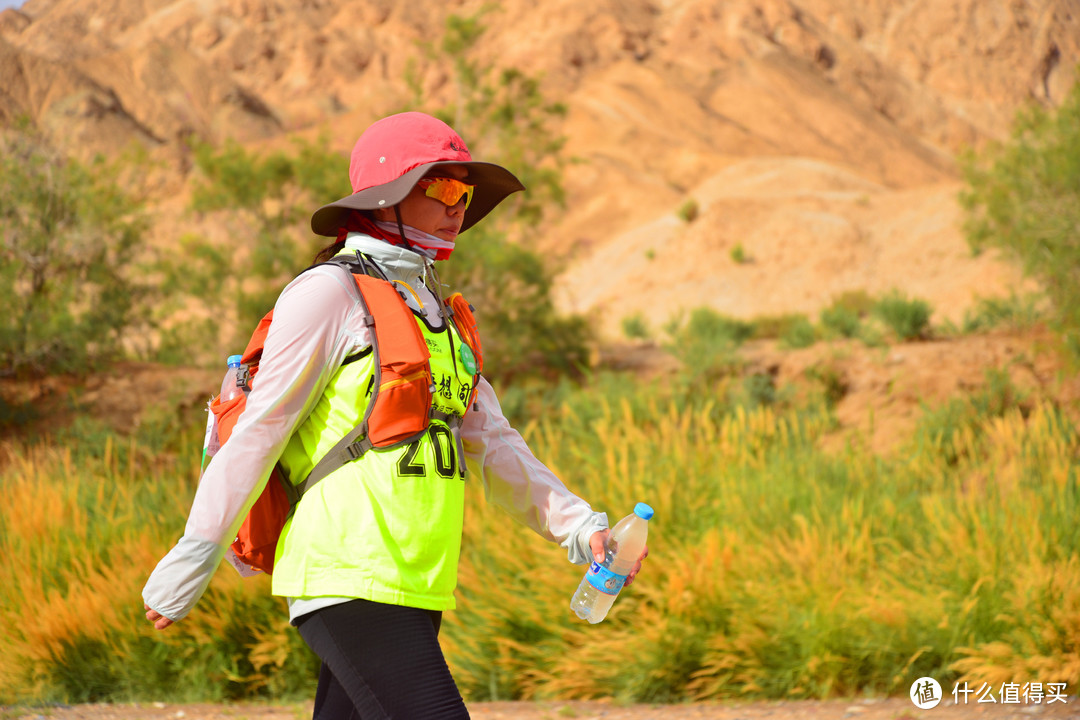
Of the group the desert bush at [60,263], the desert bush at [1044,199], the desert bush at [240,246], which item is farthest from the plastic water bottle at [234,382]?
the desert bush at [1044,199]

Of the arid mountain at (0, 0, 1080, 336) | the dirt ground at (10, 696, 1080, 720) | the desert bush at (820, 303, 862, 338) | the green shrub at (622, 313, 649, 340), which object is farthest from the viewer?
the arid mountain at (0, 0, 1080, 336)

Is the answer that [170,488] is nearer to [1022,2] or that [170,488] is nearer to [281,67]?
[281,67]

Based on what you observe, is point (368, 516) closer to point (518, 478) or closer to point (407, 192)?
point (518, 478)

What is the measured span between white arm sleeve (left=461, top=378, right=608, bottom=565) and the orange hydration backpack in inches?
13.0

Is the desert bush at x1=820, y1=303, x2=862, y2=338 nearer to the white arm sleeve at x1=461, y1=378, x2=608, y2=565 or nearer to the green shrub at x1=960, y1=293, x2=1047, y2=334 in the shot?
the green shrub at x1=960, y1=293, x2=1047, y2=334

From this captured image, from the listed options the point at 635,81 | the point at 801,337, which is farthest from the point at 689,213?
the point at 635,81

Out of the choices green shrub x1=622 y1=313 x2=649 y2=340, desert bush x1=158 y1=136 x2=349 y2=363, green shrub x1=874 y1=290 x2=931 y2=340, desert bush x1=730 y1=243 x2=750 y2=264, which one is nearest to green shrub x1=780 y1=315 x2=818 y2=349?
green shrub x1=874 y1=290 x2=931 y2=340

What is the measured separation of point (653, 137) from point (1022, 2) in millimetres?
39157

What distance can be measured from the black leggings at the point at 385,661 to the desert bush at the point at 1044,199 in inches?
475

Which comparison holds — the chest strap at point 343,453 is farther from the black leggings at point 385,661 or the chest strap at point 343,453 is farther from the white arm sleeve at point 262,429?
the black leggings at point 385,661

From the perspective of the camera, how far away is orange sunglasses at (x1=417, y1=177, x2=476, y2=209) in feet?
7.67

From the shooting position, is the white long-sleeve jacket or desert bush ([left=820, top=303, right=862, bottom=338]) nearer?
the white long-sleeve jacket

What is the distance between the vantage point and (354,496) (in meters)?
2.06

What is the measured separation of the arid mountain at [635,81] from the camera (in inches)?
1871
